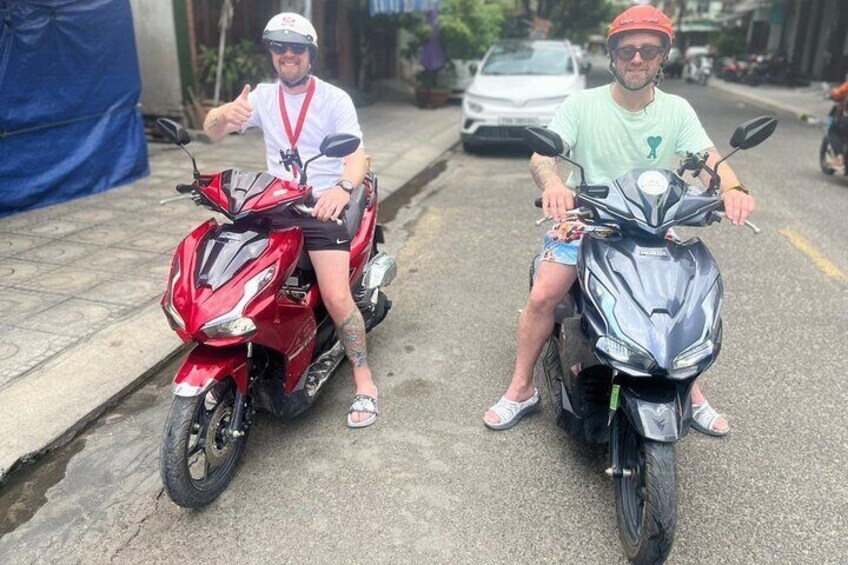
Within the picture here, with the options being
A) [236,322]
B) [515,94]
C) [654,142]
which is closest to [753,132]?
[654,142]

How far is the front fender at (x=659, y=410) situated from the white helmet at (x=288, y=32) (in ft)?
6.30

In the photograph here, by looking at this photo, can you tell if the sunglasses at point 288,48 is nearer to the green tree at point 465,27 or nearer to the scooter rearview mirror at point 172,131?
the scooter rearview mirror at point 172,131

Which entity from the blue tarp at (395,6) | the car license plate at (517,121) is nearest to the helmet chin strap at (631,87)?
the car license plate at (517,121)

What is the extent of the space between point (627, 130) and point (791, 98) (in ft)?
70.5

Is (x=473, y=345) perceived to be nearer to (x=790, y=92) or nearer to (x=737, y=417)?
(x=737, y=417)

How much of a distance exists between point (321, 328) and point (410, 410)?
596 mm

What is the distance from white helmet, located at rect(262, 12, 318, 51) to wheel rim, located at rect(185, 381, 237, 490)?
1442mm

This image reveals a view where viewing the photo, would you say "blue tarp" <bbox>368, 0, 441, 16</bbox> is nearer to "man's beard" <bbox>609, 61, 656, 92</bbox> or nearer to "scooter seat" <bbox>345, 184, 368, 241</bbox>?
"scooter seat" <bbox>345, 184, 368, 241</bbox>

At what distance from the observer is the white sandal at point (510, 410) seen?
324 cm

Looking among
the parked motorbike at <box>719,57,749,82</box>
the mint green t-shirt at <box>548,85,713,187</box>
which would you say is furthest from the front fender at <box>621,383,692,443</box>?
the parked motorbike at <box>719,57,749,82</box>

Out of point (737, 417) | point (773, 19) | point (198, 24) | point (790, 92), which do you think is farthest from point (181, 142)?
point (773, 19)

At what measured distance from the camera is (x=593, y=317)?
2.51 metres

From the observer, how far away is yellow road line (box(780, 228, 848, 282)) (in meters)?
5.32

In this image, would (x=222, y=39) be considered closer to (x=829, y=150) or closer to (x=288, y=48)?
(x=288, y=48)
